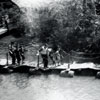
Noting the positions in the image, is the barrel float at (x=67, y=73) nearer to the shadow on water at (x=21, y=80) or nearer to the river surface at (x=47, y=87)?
the river surface at (x=47, y=87)

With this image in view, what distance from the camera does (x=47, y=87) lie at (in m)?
26.5

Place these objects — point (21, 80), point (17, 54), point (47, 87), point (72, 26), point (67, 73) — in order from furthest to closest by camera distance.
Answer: point (72, 26)
point (17, 54)
point (21, 80)
point (67, 73)
point (47, 87)

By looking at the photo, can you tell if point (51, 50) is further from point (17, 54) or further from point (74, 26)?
point (74, 26)

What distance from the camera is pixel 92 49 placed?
3306 cm

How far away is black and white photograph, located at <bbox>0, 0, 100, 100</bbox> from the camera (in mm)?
26000

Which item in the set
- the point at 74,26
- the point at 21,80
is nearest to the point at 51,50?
the point at 21,80

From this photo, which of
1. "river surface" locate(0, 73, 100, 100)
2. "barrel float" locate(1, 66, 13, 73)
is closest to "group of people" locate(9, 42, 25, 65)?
"barrel float" locate(1, 66, 13, 73)

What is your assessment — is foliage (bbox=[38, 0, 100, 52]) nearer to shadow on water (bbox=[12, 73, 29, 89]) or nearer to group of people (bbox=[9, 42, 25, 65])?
group of people (bbox=[9, 42, 25, 65])

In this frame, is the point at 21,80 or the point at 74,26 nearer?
the point at 21,80

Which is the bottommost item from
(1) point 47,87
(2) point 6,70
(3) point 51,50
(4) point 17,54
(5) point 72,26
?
(1) point 47,87

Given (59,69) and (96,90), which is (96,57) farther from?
(96,90)

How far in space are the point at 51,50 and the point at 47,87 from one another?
5.06m

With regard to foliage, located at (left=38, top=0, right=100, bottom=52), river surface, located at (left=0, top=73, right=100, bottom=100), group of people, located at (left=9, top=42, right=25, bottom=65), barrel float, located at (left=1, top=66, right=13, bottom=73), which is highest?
foliage, located at (left=38, top=0, right=100, bottom=52)

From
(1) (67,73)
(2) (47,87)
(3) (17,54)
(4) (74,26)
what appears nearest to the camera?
(2) (47,87)
